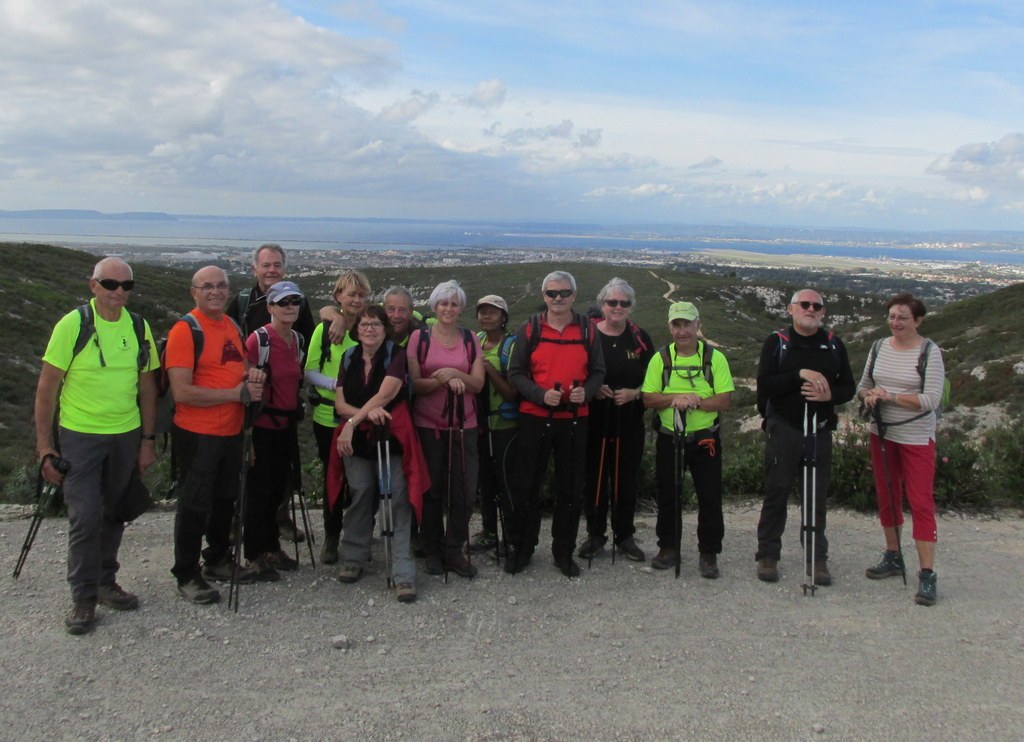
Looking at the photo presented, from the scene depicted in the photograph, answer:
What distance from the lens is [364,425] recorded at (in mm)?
5461

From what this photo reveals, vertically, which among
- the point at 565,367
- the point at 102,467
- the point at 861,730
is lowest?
the point at 861,730

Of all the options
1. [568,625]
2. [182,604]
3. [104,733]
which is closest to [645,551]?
[568,625]

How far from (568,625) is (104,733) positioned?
111 inches

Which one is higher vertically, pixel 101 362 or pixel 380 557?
pixel 101 362

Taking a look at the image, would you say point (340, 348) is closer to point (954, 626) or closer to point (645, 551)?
point (645, 551)

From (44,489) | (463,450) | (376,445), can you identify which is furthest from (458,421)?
(44,489)

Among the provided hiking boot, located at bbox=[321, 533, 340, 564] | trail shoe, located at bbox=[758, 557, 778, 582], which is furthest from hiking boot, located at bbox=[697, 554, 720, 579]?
hiking boot, located at bbox=[321, 533, 340, 564]

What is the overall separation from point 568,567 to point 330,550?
2.00m

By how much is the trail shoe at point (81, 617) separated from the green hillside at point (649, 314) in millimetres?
4068

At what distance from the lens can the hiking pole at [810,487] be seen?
5758 mm

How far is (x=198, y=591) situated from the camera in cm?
524

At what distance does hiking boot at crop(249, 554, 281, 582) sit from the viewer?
5.67 meters

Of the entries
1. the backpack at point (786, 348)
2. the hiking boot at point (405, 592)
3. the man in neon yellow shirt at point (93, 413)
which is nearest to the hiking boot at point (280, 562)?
the hiking boot at point (405, 592)

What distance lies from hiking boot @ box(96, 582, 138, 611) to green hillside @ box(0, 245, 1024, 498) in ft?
12.4
